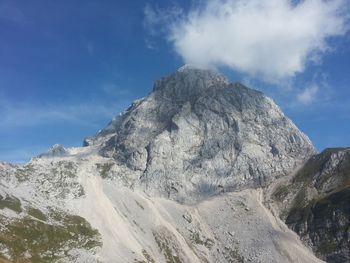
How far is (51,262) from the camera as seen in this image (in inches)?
7835

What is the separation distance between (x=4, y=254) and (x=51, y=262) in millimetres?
21349

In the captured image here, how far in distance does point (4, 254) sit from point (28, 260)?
10366 millimetres

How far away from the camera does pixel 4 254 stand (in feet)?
603

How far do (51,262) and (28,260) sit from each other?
11.0 m

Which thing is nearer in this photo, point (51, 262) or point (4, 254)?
point (4, 254)

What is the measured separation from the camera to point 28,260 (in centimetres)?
19062
